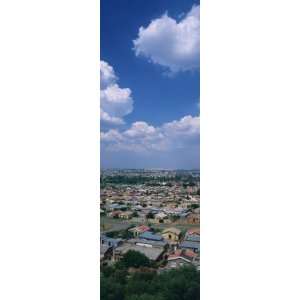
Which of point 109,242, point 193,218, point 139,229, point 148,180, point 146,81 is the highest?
point 146,81

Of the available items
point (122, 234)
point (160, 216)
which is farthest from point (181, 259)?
point (122, 234)

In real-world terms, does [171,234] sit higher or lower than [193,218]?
lower

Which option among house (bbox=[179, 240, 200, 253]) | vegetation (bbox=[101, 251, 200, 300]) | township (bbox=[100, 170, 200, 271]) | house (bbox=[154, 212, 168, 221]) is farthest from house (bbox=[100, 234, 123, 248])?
house (bbox=[179, 240, 200, 253])

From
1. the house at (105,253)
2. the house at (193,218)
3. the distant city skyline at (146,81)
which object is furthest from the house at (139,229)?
the distant city skyline at (146,81)

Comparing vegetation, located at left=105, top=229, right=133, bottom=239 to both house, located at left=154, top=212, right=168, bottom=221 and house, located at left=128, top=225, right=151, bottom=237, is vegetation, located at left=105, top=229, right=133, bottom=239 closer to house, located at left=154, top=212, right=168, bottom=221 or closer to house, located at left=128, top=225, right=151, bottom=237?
house, located at left=128, top=225, right=151, bottom=237

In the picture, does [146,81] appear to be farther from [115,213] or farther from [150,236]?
[150,236]

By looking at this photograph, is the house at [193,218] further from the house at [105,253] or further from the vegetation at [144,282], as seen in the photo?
the house at [105,253]
